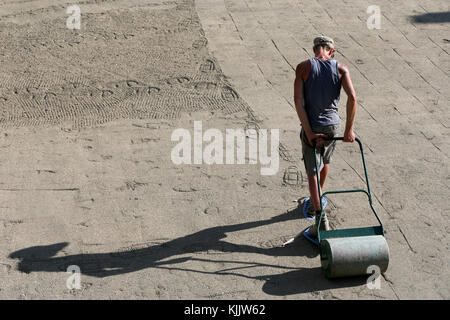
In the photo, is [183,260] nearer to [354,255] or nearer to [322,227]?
[322,227]

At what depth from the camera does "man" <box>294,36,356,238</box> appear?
578 cm

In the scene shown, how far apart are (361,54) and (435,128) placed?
2.22 metres

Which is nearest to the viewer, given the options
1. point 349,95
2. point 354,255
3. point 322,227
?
point 354,255

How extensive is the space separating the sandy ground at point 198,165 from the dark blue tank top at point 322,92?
1116 mm

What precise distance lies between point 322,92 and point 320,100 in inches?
3.1

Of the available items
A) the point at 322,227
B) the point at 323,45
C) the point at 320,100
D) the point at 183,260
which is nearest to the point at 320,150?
the point at 320,100

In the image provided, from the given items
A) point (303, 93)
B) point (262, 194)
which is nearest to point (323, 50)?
point (303, 93)

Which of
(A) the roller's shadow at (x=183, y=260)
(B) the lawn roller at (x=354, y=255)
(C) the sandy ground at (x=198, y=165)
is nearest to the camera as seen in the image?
(B) the lawn roller at (x=354, y=255)

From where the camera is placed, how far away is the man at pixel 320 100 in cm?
578

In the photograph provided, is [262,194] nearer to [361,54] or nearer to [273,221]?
[273,221]

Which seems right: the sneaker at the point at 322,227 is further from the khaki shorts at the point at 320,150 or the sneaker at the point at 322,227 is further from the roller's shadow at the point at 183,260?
the khaki shorts at the point at 320,150

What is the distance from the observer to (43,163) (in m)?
7.34

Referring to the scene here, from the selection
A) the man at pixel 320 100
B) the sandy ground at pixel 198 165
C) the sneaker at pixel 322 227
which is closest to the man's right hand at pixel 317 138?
the man at pixel 320 100

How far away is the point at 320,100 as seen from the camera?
588 centimetres
